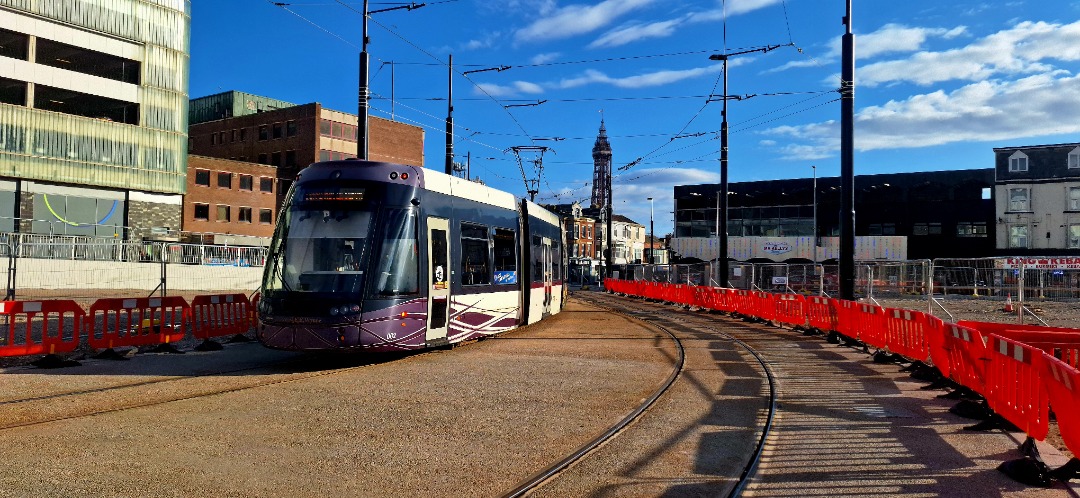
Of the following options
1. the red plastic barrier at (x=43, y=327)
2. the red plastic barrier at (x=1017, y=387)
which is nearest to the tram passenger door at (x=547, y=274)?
the red plastic barrier at (x=43, y=327)

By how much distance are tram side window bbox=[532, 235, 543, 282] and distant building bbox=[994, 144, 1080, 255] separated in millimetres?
47087

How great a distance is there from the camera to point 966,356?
30.4 feet

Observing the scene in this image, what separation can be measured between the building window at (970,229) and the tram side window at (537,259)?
50408mm

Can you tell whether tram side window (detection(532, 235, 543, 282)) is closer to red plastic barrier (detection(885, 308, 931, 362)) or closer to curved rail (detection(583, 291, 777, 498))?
curved rail (detection(583, 291, 777, 498))

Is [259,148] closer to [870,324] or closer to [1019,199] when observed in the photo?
[1019,199]

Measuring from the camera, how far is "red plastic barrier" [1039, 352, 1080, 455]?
569cm

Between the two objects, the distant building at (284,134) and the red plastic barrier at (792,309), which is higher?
the distant building at (284,134)

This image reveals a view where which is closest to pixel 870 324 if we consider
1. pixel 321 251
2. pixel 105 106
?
pixel 321 251

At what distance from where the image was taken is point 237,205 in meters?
63.1

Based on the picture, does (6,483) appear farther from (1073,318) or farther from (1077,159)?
(1077,159)

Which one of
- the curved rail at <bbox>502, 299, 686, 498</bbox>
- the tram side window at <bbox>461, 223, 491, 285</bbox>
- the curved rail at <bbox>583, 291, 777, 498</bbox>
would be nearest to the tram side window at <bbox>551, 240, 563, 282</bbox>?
the tram side window at <bbox>461, 223, 491, 285</bbox>

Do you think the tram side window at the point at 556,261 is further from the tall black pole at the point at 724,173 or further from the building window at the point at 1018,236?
the building window at the point at 1018,236

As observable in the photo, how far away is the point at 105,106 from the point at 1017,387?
46852mm

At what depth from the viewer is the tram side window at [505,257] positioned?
15547 mm
